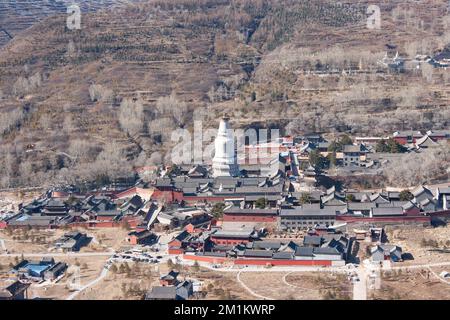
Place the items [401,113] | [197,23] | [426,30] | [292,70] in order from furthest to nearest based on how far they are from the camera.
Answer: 1. [197,23]
2. [426,30]
3. [292,70]
4. [401,113]

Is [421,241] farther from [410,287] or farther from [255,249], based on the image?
[255,249]

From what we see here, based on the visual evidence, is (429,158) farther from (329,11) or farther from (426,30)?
(329,11)

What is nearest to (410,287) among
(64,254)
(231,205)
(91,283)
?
(91,283)

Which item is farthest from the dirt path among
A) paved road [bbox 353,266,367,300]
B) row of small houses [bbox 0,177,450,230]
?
row of small houses [bbox 0,177,450,230]

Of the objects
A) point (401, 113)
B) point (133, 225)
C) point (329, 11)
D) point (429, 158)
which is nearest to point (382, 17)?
point (329, 11)

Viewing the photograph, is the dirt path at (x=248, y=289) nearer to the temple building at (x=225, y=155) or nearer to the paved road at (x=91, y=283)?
the paved road at (x=91, y=283)
